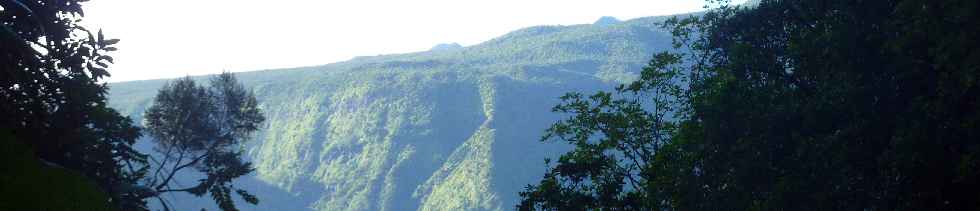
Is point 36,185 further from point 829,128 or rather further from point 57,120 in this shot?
point 829,128

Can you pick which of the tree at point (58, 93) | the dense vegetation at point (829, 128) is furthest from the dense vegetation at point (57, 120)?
the dense vegetation at point (829, 128)

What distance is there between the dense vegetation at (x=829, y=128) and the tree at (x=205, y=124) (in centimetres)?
1930

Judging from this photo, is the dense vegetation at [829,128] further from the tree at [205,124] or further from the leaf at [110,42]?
the tree at [205,124]

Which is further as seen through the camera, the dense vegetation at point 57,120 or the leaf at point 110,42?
the leaf at point 110,42

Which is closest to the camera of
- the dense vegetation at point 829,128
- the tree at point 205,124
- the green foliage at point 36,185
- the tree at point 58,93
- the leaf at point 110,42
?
the green foliage at point 36,185

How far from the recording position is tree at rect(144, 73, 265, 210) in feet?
117

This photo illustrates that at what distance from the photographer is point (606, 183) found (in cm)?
2069

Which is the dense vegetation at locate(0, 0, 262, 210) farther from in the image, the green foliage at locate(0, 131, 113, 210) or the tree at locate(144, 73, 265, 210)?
the tree at locate(144, 73, 265, 210)

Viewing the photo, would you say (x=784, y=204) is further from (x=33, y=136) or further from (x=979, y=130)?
(x=33, y=136)

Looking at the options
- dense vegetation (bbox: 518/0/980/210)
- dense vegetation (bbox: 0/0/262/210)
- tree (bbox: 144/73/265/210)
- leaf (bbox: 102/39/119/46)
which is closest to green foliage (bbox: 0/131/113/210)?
dense vegetation (bbox: 0/0/262/210)

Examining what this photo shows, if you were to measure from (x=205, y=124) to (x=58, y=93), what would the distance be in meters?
19.2

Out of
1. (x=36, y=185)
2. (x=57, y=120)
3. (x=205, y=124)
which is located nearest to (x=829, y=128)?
(x=36, y=185)

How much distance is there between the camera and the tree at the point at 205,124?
35.8 metres

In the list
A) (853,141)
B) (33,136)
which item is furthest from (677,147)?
(33,136)
